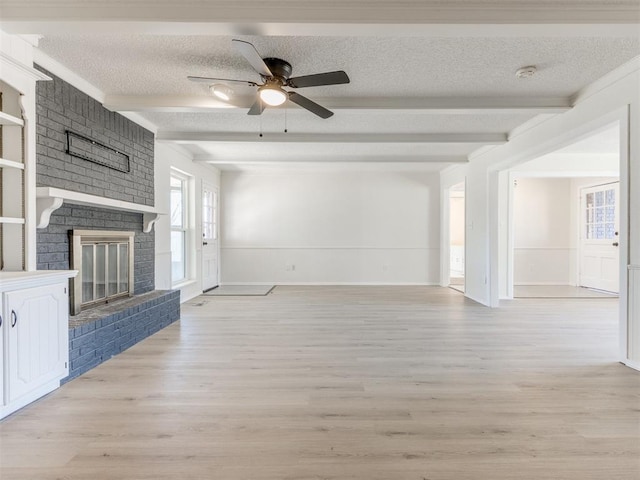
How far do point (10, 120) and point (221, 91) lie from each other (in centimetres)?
159

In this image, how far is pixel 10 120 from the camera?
232 cm

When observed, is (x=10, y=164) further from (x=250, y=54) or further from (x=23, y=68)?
(x=250, y=54)

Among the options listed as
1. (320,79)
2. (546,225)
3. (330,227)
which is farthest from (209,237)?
(546,225)

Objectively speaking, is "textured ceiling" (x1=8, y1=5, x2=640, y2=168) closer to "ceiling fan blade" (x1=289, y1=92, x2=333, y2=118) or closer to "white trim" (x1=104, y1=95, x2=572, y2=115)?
"white trim" (x1=104, y1=95, x2=572, y2=115)

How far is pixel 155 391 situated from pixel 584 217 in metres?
8.43

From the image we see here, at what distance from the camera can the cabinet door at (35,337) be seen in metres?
2.01

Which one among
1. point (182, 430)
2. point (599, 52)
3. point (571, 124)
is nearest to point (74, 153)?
point (182, 430)

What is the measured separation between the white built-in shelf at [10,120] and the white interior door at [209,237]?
4.09 m

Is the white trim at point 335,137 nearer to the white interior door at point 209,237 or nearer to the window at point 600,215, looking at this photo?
the white interior door at point 209,237

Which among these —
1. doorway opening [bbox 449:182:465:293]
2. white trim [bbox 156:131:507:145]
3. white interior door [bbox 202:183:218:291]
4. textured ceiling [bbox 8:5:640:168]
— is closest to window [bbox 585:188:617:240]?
doorway opening [bbox 449:182:465:293]

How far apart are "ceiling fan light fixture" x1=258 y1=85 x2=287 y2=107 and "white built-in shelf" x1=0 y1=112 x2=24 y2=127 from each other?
68.1 inches

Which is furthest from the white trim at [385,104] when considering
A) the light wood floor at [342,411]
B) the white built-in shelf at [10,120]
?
the light wood floor at [342,411]

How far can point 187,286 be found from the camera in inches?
226

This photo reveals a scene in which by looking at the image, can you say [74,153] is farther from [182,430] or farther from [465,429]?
[465,429]
